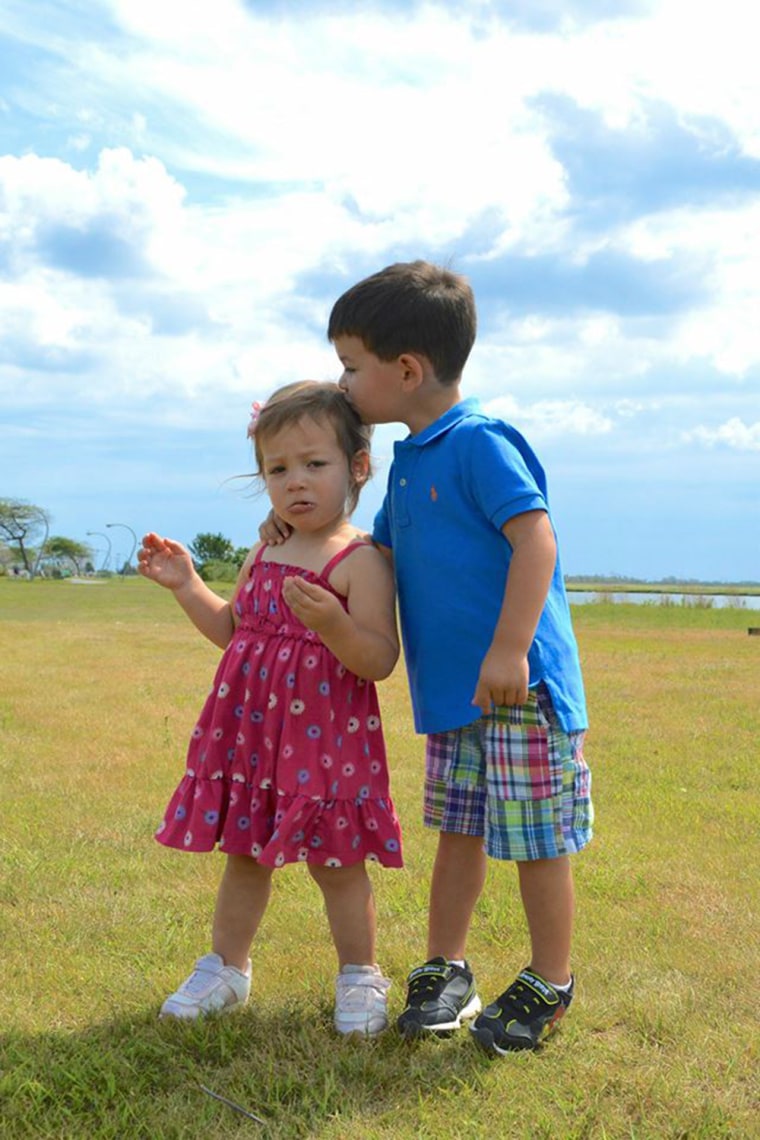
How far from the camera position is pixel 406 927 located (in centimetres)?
376

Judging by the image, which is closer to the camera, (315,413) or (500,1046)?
(500,1046)

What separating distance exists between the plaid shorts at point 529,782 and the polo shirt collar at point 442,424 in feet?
2.18

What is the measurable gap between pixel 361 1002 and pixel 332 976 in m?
0.42

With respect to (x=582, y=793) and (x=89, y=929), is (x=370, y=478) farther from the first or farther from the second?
(x=89, y=929)

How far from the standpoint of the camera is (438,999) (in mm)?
2955

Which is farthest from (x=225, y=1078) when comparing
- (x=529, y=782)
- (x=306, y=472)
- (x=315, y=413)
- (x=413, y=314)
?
(x=413, y=314)

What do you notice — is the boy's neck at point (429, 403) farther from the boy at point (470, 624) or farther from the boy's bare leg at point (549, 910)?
the boy's bare leg at point (549, 910)

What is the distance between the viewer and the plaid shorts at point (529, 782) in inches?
112

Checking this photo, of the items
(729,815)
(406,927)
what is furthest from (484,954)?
(729,815)

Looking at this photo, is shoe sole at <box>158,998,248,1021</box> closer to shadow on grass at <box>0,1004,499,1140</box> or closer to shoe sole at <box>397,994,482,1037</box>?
shadow on grass at <box>0,1004,499,1140</box>

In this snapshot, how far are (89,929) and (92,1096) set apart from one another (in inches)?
45.3

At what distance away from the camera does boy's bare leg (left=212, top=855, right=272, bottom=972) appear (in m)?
3.03

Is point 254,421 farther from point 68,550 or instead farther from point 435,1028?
point 68,550

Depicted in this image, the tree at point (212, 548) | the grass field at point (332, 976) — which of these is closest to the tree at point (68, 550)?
the tree at point (212, 548)
